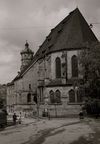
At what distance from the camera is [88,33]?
241ft

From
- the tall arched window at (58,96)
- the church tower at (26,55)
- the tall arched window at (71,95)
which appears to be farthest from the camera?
the church tower at (26,55)

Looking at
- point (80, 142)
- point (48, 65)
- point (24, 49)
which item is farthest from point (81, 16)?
point (80, 142)

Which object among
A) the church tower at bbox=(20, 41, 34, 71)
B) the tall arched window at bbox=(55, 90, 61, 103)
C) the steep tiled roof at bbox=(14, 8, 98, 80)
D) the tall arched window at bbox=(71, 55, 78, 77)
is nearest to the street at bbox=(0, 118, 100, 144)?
the tall arched window at bbox=(55, 90, 61, 103)

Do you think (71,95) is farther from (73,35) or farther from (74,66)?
(73,35)

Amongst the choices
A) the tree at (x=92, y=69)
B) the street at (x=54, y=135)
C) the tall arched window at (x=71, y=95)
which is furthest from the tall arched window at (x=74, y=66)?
the street at (x=54, y=135)

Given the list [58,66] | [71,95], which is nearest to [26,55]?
[58,66]

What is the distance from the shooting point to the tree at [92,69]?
44.4m

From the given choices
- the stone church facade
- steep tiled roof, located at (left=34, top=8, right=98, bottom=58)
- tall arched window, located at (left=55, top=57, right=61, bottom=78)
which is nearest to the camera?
the stone church facade

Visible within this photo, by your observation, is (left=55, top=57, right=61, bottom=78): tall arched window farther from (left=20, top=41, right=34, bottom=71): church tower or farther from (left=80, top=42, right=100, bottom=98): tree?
(left=20, top=41, right=34, bottom=71): church tower

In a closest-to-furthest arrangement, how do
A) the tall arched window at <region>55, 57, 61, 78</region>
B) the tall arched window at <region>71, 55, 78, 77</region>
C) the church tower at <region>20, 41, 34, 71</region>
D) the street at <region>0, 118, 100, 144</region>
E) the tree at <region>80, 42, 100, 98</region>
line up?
the street at <region>0, 118, 100, 144</region>
the tree at <region>80, 42, 100, 98</region>
the tall arched window at <region>71, 55, 78, 77</region>
the tall arched window at <region>55, 57, 61, 78</region>
the church tower at <region>20, 41, 34, 71</region>

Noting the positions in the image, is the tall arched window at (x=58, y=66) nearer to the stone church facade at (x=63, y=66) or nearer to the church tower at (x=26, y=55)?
the stone church facade at (x=63, y=66)

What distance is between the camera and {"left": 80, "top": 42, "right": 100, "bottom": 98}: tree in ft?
146

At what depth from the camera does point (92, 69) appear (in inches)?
1757

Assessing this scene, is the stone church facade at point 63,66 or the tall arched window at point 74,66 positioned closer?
the stone church facade at point 63,66
